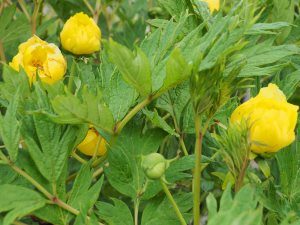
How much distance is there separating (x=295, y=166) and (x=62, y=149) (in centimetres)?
27

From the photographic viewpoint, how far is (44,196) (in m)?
0.65

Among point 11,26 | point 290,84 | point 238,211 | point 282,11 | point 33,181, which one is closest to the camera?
point 238,211

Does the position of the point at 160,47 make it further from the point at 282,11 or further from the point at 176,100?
the point at 282,11

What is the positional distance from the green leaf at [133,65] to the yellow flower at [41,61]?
0.59 ft

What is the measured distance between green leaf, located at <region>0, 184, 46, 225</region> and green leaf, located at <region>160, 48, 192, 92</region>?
182 millimetres

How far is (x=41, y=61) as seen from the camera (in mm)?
755

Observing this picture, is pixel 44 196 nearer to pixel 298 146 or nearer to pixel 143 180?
pixel 143 180

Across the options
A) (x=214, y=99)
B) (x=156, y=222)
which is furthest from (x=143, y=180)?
(x=214, y=99)

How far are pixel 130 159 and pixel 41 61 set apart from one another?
0.18m

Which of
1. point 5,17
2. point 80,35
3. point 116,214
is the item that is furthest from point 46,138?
point 5,17

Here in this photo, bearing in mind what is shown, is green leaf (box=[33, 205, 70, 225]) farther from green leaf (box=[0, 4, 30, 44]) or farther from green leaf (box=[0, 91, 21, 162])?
green leaf (box=[0, 4, 30, 44])

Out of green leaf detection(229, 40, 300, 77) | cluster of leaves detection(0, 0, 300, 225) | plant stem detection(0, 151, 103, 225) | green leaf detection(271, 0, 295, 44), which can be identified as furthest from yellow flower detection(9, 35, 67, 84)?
green leaf detection(271, 0, 295, 44)

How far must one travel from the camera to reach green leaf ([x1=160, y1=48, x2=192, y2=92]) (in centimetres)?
56

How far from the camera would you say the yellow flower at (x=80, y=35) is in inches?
31.9
